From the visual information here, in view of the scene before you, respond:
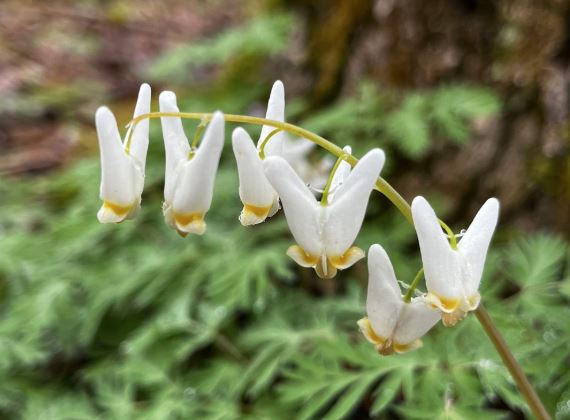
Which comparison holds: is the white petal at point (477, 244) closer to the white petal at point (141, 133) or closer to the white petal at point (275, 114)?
the white petal at point (275, 114)

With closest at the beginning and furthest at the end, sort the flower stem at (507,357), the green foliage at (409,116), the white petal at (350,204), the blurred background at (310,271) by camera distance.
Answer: the white petal at (350,204) < the flower stem at (507,357) < the blurred background at (310,271) < the green foliage at (409,116)

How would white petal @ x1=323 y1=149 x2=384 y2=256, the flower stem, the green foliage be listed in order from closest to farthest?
white petal @ x1=323 y1=149 x2=384 y2=256, the flower stem, the green foliage

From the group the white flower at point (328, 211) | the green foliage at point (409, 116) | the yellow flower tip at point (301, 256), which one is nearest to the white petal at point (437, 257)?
the white flower at point (328, 211)

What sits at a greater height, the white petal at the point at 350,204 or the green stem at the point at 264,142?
the green stem at the point at 264,142

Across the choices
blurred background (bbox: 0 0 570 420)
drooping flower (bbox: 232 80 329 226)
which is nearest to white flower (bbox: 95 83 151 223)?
drooping flower (bbox: 232 80 329 226)

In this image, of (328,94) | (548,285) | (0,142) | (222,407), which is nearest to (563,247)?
(548,285)

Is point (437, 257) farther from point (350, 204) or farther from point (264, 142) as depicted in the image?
point (264, 142)

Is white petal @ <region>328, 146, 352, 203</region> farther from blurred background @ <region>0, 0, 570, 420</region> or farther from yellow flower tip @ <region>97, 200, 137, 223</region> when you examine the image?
blurred background @ <region>0, 0, 570, 420</region>

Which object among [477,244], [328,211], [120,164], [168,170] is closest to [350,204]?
[328,211]
